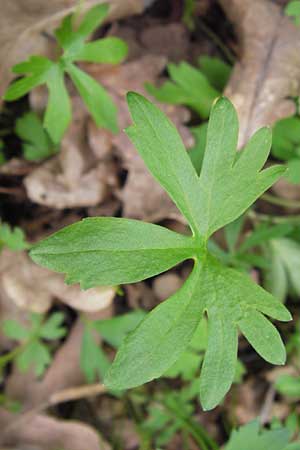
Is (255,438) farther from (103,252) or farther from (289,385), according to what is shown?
(103,252)

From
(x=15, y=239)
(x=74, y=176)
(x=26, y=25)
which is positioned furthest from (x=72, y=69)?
(x=15, y=239)

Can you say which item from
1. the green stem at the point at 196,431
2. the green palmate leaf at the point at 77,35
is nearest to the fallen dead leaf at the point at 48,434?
the green stem at the point at 196,431

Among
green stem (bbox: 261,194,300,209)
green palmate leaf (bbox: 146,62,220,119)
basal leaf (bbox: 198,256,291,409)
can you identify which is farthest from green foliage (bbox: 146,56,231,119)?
basal leaf (bbox: 198,256,291,409)

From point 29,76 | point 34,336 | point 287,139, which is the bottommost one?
point 34,336

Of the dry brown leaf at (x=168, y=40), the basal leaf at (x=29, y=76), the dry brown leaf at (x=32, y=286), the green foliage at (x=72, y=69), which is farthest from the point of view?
the dry brown leaf at (x=168, y=40)

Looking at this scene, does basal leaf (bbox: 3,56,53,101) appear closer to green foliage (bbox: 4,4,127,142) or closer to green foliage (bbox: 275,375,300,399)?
green foliage (bbox: 4,4,127,142)

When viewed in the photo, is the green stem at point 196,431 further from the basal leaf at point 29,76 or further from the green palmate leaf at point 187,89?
the basal leaf at point 29,76
